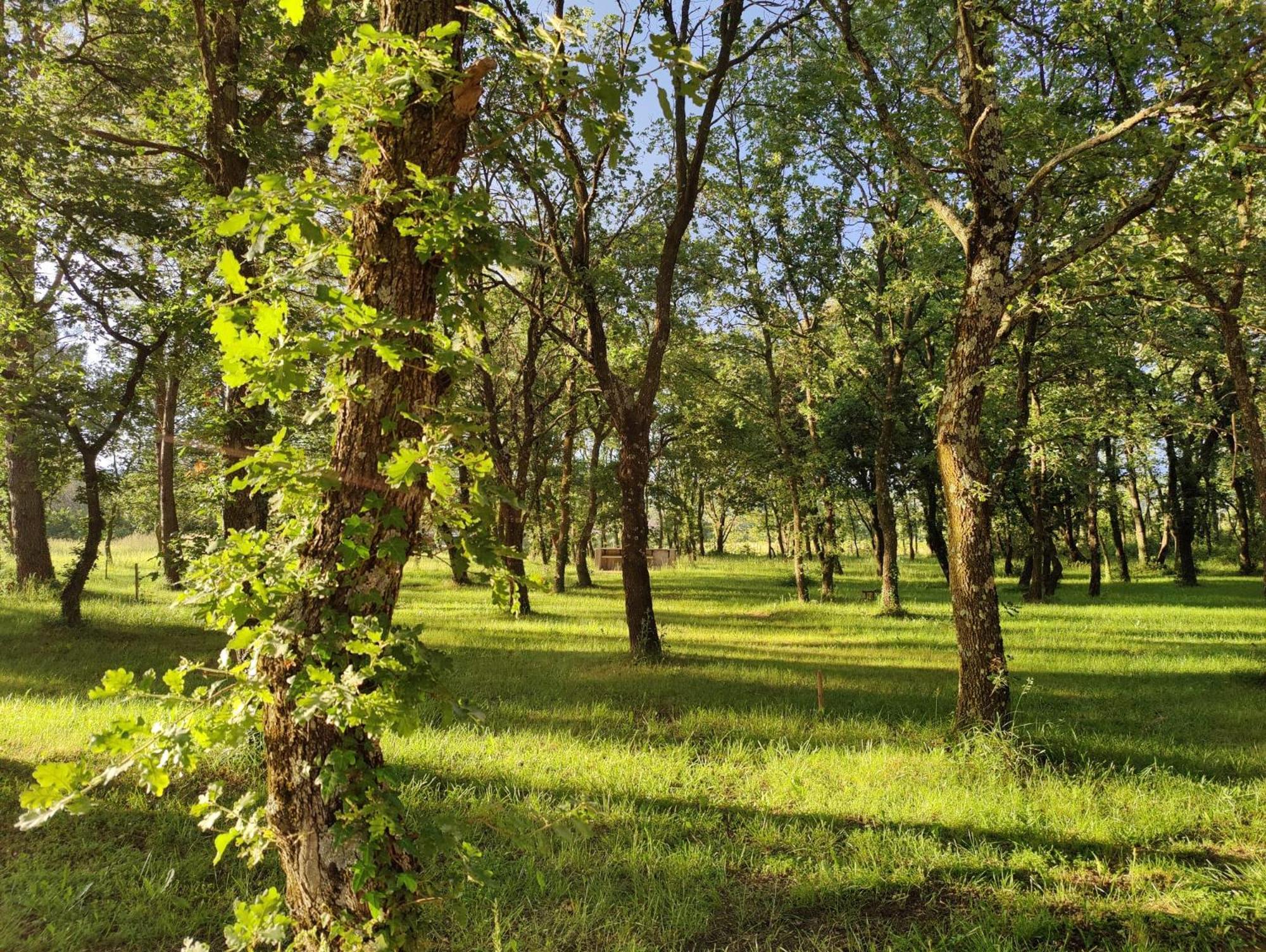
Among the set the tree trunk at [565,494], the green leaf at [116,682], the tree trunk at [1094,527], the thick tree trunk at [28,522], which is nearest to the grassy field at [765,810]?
the green leaf at [116,682]

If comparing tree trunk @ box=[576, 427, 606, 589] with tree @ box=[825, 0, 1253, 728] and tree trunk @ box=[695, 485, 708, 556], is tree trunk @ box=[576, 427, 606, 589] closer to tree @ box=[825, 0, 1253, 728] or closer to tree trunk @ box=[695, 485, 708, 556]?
tree @ box=[825, 0, 1253, 728]

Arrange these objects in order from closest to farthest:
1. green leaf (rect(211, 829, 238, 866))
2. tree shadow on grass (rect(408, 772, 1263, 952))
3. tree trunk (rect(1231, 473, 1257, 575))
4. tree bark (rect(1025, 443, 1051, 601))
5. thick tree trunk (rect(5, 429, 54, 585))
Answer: green leaf (rect(211, 829, 238, 866)) → tree shadow on grass (rect(408, 772, 1263, 952)) → thick tree trunk (rect(5, 429, 54, 585)) → tree bark (rect(1025, 443, 1051, 601)) → tree trunk (rect(1231, 473, 1257, 575))

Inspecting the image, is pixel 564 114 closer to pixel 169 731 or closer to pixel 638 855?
pixel 169 731

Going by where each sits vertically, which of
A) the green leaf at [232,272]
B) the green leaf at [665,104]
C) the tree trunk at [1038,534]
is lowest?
the tree trunk at [1038,534]

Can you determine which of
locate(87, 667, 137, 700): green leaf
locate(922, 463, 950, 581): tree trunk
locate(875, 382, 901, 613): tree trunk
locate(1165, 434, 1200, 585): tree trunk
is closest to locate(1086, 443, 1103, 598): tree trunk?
locate(922, 463, 950, 581): tree trunk

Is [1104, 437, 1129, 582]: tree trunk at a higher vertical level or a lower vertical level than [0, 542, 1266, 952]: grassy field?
higher

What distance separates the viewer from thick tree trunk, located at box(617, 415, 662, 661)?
10.3 meters

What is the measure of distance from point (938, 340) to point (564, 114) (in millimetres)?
21969

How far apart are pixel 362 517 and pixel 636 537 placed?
8.48 meters

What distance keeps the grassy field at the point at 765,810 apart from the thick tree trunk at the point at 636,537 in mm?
630

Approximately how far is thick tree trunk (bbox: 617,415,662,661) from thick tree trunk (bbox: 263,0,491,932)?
8.06m

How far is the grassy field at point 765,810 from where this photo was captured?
3717mm

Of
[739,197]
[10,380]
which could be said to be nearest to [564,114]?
[10,380]

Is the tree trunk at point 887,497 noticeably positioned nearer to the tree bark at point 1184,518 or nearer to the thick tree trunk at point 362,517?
the tree bark at point 1184,518
